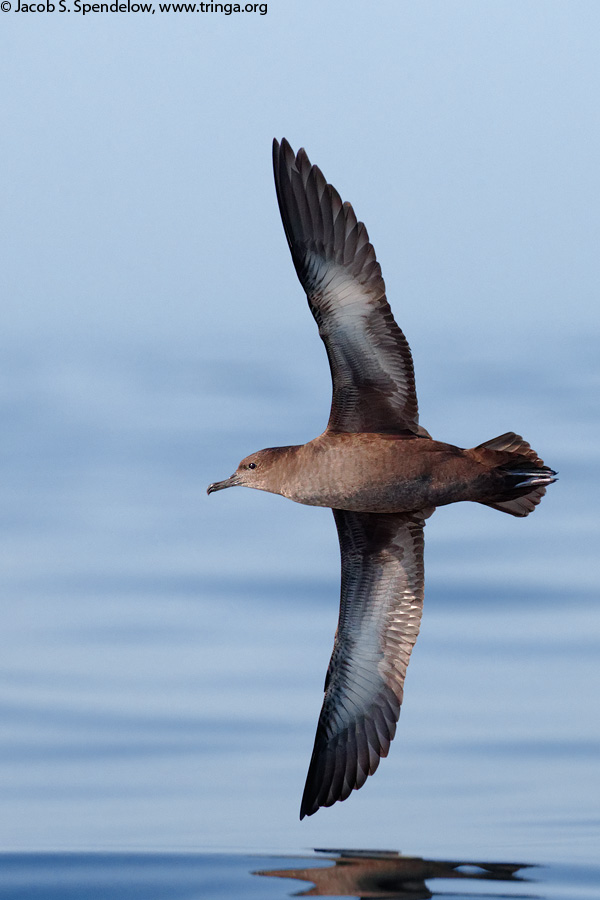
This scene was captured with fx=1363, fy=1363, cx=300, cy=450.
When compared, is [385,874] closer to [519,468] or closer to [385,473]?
[385,473]

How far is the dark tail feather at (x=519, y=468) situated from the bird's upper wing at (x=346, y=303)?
1.95ft

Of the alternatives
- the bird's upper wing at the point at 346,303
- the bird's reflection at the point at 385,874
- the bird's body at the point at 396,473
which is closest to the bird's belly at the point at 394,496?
the bird's body at the point at 396,473

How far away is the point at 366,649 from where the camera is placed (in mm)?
10844

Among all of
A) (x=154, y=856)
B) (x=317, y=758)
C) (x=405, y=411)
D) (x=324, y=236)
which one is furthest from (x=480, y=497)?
(x=154, y=856)

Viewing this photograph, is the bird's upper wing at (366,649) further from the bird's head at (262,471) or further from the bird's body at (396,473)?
the bird's body at (396,473)

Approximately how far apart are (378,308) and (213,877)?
404 centimetres

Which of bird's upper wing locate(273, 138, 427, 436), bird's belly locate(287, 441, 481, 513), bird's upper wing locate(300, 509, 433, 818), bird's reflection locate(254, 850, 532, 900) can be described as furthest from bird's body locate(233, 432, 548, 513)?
bird's reflection locate(254, 850, 532, 900)

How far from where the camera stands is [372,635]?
10.8m

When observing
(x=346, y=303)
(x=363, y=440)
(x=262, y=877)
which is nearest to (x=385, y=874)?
(x=262, y=877)

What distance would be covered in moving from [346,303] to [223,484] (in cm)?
199

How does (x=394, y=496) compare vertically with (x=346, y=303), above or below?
below

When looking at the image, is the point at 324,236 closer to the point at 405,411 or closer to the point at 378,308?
the point at 378,308

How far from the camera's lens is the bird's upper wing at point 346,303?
9031 mm

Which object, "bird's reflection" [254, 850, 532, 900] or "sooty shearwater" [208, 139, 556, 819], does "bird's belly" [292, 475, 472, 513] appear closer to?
"sooty shearwater" [208, 139, 556, 819]
